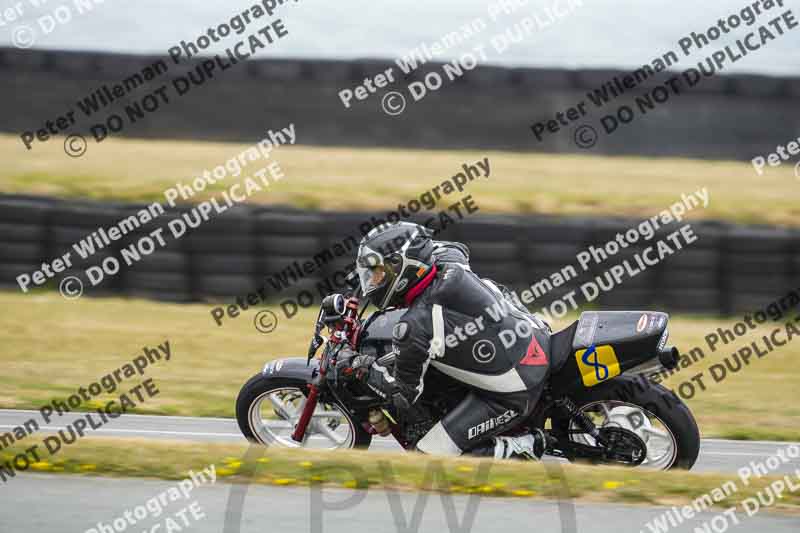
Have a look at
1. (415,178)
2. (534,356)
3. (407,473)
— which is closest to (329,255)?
(415,178)

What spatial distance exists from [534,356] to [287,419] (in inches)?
65.9

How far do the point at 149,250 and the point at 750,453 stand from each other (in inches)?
257

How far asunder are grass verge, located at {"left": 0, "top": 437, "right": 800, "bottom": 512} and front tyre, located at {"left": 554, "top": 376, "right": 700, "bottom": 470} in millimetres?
486

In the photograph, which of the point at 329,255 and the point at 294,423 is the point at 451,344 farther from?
the point at 329,255

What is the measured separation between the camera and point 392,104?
15250 mm

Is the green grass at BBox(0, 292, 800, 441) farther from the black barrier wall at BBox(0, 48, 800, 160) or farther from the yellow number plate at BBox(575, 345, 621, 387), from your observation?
the black barrier wall at BBox(0, 48, 800, 160)

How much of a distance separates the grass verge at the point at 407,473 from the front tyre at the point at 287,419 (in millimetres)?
792

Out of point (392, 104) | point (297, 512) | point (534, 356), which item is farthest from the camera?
point (392, 104)

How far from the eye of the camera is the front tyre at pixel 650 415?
19.9 ft

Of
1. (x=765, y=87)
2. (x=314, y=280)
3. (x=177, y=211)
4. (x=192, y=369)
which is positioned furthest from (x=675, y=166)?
(x=192, y=369)

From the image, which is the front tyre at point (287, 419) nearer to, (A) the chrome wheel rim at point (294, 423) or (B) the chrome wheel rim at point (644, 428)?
(A) the chrome wheel rim at point (294, 423)

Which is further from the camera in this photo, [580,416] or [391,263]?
[580,416]

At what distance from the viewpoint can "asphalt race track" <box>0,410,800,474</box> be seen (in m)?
7.35

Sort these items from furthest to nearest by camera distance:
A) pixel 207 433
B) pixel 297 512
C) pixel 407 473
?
pixel 207 433 < pixel 407 473 < pixel 297 512
